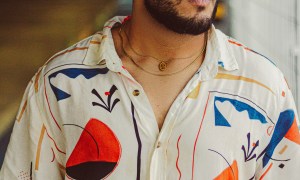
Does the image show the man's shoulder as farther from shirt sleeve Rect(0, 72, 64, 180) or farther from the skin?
shirt sleeve Rect(0, 72, 64, 180)

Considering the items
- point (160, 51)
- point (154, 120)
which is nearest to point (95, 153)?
point (154, 120)

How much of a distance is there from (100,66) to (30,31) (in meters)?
5.81

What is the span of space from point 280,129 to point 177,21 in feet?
1.44

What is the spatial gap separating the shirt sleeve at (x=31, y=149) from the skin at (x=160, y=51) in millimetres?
310

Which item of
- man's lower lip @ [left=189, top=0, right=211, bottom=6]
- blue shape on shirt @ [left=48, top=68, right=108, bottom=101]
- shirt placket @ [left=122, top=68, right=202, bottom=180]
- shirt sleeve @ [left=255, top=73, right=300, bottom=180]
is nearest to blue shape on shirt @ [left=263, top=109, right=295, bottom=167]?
shirt sleeve @ [left=255, top=73, right=300, bottom=180]

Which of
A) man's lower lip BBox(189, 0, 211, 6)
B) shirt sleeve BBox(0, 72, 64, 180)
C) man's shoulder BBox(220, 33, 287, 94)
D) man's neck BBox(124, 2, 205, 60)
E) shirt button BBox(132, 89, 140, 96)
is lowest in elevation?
shirt sleeve BBox(0, 72, 64, 180)

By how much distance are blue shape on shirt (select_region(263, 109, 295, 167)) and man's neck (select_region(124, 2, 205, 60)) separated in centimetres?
32

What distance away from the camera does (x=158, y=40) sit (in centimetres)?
168

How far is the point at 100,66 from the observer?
1.67 meters

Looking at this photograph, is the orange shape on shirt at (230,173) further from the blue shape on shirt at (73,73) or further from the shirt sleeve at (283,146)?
the blue shape on shirt at (73,73)

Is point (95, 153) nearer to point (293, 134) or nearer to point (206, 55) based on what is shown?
point (206, 55)

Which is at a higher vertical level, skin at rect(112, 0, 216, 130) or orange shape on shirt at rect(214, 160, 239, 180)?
skin at rect(112, 0, 216, 130)

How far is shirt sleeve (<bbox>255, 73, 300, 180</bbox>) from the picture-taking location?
1630 millimetres

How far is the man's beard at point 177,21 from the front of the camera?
5.17ft
